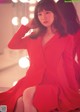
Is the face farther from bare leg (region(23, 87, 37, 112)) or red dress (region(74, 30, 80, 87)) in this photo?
bare leg (region(23, 87, 37, 112))

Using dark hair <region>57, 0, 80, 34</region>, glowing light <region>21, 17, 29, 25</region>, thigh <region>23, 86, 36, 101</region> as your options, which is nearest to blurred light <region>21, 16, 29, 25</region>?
glowing light <region>21, 17, 29, 25</region>

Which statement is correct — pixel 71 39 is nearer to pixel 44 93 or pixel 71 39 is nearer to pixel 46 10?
pixel 46 10

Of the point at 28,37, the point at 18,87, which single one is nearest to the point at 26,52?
the point at 28,37

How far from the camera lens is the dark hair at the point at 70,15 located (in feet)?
3.93

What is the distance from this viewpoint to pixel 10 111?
48.9 inches

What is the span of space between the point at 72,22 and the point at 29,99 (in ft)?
1.53

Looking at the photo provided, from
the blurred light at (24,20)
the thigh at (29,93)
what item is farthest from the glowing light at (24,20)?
the thigh at (29,93)

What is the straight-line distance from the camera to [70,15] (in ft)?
3.94

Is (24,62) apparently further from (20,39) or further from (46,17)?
(46,17)

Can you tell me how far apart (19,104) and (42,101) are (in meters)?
0.13

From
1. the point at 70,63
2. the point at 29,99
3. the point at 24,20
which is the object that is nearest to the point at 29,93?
the point at 29,99

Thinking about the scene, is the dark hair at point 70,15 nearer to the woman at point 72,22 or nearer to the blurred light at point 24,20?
the woman at point 72,22

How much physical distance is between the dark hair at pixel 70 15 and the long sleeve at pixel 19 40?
215 millimetres

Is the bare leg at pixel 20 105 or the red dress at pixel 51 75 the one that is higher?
the red dress at pixel 51 75
